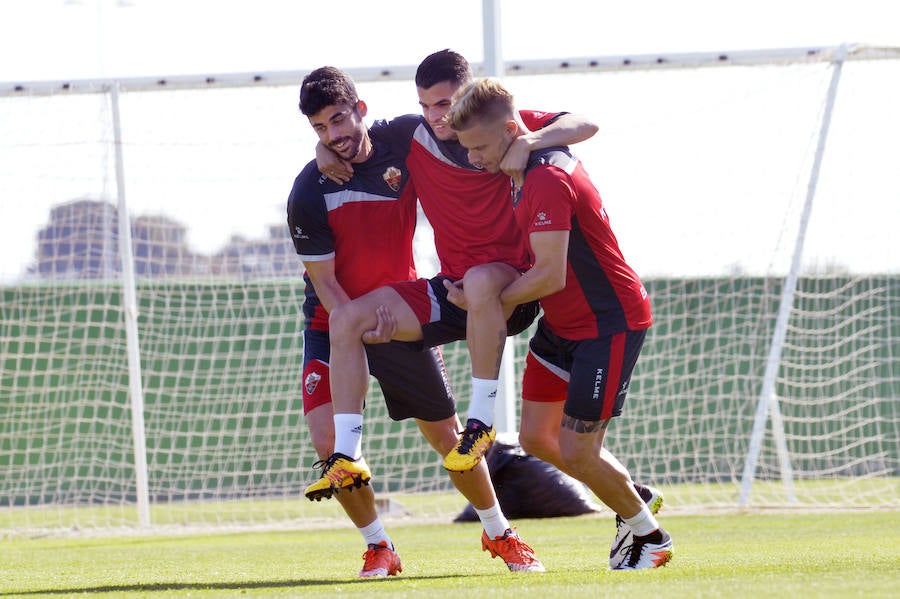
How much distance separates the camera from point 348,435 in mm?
4852

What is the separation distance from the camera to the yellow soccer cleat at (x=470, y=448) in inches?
183

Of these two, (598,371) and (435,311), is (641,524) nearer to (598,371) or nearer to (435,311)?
(598,371)


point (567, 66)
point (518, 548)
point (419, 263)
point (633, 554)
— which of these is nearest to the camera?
point (633, 554)

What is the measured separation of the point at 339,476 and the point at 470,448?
0.53 metres

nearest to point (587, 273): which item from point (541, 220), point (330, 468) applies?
point (541, 220)

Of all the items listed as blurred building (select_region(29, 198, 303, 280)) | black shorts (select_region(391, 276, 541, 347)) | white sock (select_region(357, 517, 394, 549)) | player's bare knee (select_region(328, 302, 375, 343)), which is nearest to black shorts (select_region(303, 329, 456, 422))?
black shorts (select_region(391, 276, 541, 347))

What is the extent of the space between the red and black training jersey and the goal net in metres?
4.72

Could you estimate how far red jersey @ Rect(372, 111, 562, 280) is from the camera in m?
5.16

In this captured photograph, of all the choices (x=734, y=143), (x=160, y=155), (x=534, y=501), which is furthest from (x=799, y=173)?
(x=160, y=155)

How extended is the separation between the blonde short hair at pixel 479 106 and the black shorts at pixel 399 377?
103 cm

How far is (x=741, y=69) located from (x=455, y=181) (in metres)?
5.80

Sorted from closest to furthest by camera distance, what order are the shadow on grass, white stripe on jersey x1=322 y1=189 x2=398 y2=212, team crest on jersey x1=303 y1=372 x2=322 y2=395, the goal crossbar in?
1. the shadow on grass
2. white stripe on jersey x1=322 y1=189 x2=398 y2=212
3. team crest on jersey x1=303 y1=372 x2=322 y2=395
4. the goal crossbar

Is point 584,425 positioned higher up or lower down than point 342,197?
lower down

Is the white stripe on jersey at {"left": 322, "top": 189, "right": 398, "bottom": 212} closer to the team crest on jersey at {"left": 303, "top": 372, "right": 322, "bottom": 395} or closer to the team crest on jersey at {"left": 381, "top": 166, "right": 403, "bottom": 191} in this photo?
the team crest on jersey at {"left": 381, "top": 166, "right": 403, "bottom": 191}
